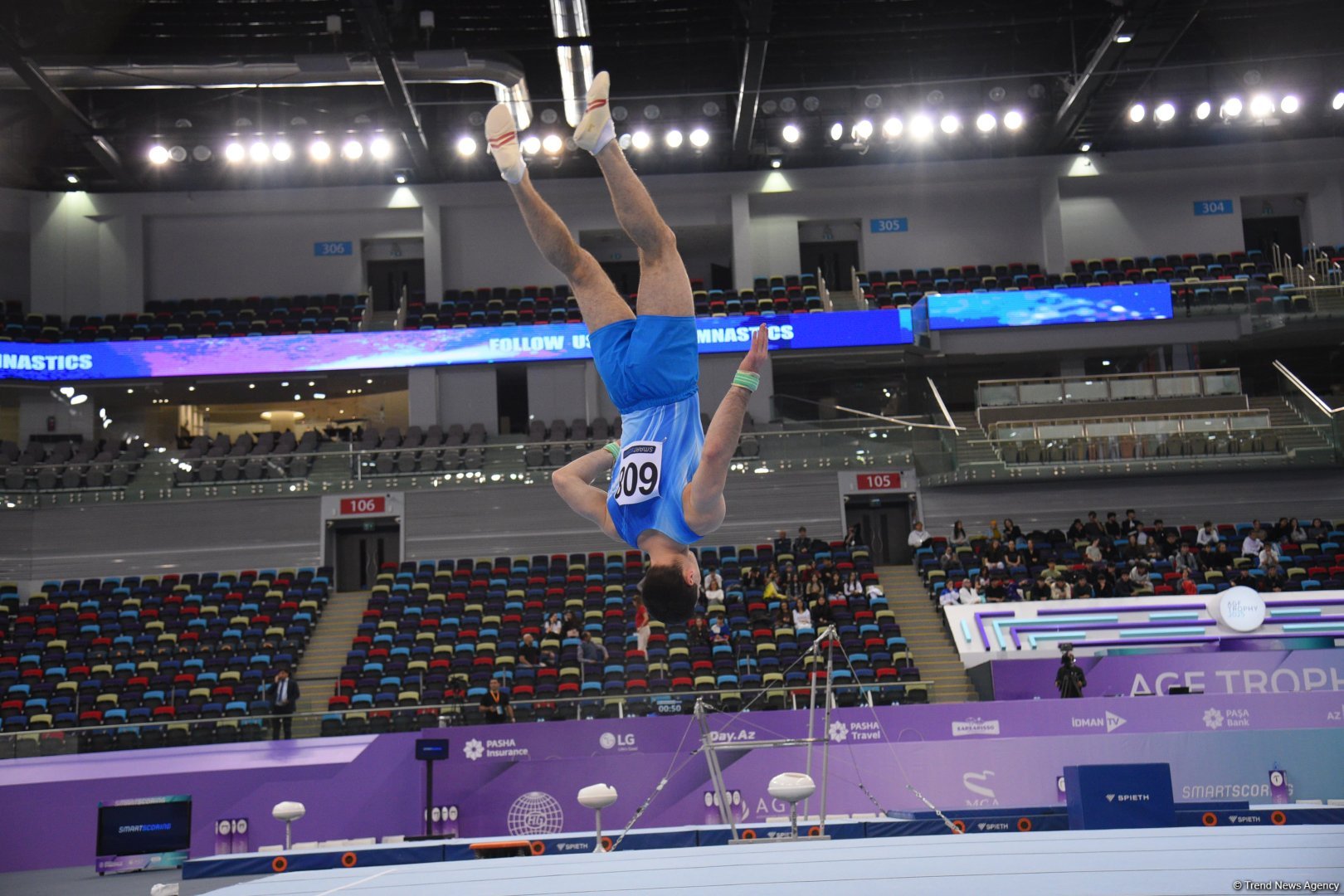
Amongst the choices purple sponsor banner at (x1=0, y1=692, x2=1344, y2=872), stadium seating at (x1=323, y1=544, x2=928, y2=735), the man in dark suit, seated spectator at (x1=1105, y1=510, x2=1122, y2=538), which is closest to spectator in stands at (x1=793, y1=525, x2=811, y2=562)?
stadium seating at (x1=323, y1=544, x2=928, y2=735)

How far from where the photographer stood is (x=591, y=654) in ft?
61.5

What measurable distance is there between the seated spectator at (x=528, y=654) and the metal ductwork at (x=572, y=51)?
10529 mm

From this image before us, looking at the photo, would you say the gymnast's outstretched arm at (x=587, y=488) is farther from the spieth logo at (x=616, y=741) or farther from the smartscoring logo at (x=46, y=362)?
the smartscoring logo at (x=46, y=362)

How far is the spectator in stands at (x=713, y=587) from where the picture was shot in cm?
2102

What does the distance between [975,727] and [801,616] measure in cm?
465

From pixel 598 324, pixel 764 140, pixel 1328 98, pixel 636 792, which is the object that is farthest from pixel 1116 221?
pixel 598 324

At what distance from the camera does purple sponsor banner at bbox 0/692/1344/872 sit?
1372 centimetres

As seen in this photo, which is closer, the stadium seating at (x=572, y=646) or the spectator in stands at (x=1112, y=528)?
the stadium seating at (x=572, y=646)

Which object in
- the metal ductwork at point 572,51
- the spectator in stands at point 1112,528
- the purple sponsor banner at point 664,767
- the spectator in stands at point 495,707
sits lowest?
the purple sponsor banner at point 664,767

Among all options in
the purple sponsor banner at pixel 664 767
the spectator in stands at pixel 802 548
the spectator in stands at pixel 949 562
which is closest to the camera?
the purple sponsor banner at pixel 664 767

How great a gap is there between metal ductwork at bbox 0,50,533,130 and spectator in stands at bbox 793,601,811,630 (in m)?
13.3

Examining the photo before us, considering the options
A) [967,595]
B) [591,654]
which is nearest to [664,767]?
[591,654]

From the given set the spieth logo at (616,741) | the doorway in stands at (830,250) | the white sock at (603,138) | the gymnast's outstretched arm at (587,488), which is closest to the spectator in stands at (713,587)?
the spieth logo at (616,741)

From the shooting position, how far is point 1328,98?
30.3m
